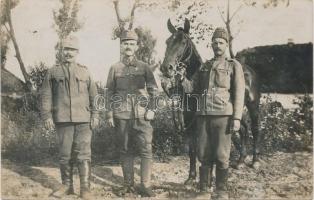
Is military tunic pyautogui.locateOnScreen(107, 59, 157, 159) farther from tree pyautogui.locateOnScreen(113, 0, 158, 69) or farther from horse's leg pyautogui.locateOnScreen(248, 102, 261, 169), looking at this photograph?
horse's leg pyautogui.locateOnScreen(248, 102, 261, 169)

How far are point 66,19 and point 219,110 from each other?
230cm

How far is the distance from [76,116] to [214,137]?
4.89ft

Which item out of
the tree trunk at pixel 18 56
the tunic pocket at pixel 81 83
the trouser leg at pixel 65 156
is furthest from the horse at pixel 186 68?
the tree trunk at pixel 18 56

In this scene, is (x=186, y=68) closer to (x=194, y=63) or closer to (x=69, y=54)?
(x=194, y=63)

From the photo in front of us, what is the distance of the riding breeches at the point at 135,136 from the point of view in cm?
470

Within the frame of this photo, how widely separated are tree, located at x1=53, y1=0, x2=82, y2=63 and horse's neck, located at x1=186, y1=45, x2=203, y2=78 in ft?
5.13

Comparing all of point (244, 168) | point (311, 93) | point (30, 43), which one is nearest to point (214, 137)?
point (244, 168)

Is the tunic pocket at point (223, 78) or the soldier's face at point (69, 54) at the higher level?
the soldier's face at point (69, 54)

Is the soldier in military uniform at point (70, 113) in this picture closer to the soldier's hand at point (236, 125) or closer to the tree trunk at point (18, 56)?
the tree trunk at point (18, 56)

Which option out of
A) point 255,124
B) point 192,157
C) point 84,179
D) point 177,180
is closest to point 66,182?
point 84,179

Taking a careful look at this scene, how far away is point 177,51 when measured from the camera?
475 cm

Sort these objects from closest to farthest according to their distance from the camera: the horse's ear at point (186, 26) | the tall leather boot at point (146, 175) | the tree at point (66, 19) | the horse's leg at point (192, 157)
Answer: the tall leather boot at point (146, 175), the horse's ear at point (186, 26), the horse's leg at point (192, 157), the tree at point (66, 19)

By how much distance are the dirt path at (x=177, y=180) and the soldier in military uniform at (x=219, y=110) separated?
48 cm

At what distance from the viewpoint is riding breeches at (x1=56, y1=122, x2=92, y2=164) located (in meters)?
4.61
